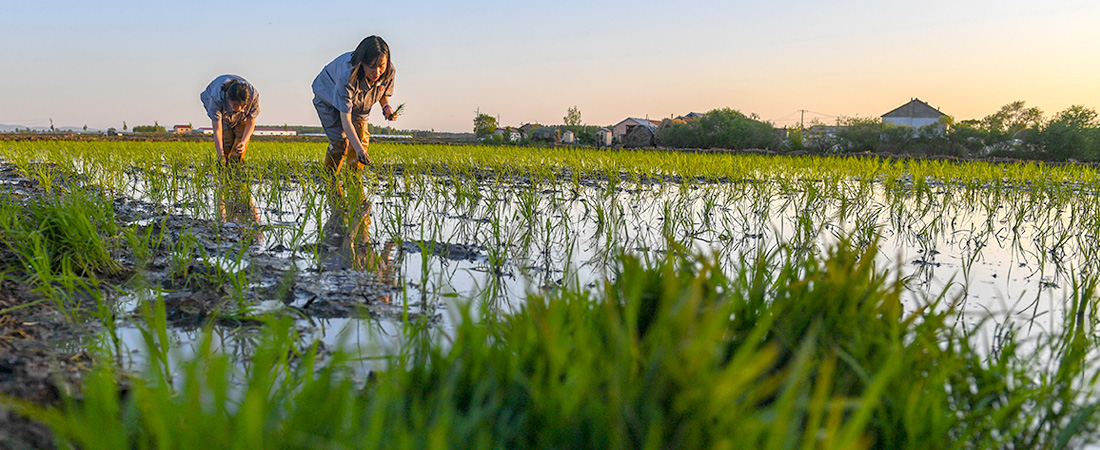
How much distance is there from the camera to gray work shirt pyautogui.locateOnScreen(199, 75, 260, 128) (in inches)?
202

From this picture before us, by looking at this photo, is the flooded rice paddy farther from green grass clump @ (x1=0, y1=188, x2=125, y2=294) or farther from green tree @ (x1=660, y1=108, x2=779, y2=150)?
green tree @ (x1=660, y1=108, x2=779, y2=150)

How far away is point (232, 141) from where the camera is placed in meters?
5.91

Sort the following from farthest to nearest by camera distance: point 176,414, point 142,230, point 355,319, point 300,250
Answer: point 142,230 → point 300,250 → point 355,319 → point 176,414

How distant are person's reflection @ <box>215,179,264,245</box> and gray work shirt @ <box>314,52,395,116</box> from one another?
0.88m

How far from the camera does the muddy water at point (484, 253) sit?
1.72 meters

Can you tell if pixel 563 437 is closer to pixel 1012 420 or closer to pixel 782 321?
pixel 782 321

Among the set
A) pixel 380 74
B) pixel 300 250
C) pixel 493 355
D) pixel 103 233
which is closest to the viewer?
pixel 493 355

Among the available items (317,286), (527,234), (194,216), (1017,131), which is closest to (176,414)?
(317,286)

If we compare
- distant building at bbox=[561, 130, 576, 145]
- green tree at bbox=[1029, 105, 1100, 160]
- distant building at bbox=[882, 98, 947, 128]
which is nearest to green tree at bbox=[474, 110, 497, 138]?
distant building at bbox=[561, 130, 576, 145]

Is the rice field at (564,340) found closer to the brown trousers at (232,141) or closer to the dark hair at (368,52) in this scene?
the dark hair at (368,52)

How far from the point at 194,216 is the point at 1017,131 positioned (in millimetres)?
20249

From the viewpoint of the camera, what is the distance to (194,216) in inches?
129

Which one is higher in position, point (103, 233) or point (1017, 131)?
point (1017, 131)

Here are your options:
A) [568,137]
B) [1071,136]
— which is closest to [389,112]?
[1071,136]
